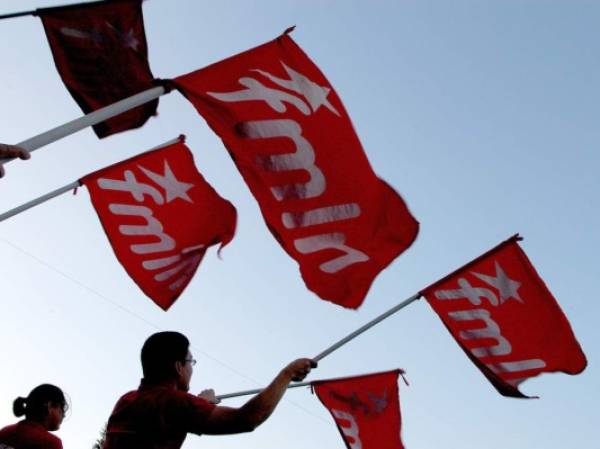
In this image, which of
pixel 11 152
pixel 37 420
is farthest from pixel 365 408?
pixel 11 152

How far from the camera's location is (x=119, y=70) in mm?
5375

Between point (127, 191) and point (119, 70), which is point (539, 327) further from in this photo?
point (119, 70)

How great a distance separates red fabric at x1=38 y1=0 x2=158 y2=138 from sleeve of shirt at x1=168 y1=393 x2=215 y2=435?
112 inches

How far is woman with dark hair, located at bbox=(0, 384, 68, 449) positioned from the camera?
4336 mm

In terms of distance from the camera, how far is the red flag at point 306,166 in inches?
199

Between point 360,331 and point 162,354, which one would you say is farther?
point 360,331

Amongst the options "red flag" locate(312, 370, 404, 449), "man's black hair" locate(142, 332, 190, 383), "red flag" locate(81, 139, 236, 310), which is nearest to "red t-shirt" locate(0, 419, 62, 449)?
"man's black hair" locate(142, 332, 190, 383)

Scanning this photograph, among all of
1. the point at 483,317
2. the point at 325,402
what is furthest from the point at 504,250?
the point at 325,402

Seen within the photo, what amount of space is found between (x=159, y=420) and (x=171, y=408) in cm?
6

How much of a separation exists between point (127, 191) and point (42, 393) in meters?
3.11

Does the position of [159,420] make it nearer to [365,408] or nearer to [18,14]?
[18,14]

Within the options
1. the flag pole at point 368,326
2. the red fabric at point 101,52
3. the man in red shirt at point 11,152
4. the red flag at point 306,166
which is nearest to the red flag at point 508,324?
the flag pole at point 368,326

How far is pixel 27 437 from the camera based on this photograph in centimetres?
436

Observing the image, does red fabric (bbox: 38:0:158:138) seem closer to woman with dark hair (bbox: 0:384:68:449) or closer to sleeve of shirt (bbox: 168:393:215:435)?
woman with dark hair (bbox: 0:384:68:449)
